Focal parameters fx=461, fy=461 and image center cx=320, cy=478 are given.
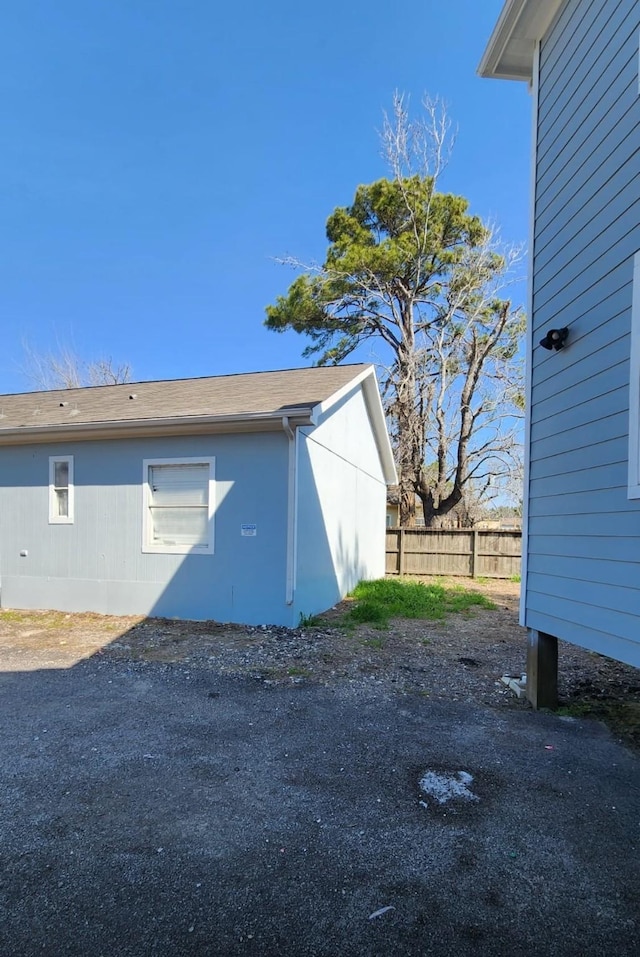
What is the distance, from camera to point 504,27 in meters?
4.51

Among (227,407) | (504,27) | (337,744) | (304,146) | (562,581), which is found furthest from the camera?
(304,146)

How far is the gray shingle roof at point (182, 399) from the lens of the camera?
7.23 meters

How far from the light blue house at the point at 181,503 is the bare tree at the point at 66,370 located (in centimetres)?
1439

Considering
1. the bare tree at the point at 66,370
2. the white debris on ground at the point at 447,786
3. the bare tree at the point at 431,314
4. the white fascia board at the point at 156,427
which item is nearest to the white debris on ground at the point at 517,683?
the white debris on ground at the point at 447,786

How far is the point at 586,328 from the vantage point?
3617 mm

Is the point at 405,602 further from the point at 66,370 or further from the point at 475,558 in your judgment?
the point at 66,370

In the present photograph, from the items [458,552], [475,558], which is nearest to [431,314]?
[458,552]

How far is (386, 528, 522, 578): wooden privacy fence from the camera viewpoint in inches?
540

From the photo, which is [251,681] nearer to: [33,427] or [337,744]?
[337,744]

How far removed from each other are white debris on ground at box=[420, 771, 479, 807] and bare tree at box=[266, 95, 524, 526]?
1310 cm

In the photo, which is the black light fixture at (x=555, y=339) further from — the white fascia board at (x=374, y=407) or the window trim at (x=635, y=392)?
the white fascia board at (x=374, y=407)

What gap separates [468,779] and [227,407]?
576 cm

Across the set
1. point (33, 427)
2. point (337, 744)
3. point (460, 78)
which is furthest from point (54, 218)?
point (337, 744)

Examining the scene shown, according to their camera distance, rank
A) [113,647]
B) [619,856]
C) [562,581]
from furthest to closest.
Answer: [113,647] < [562,581] < [619,856]
